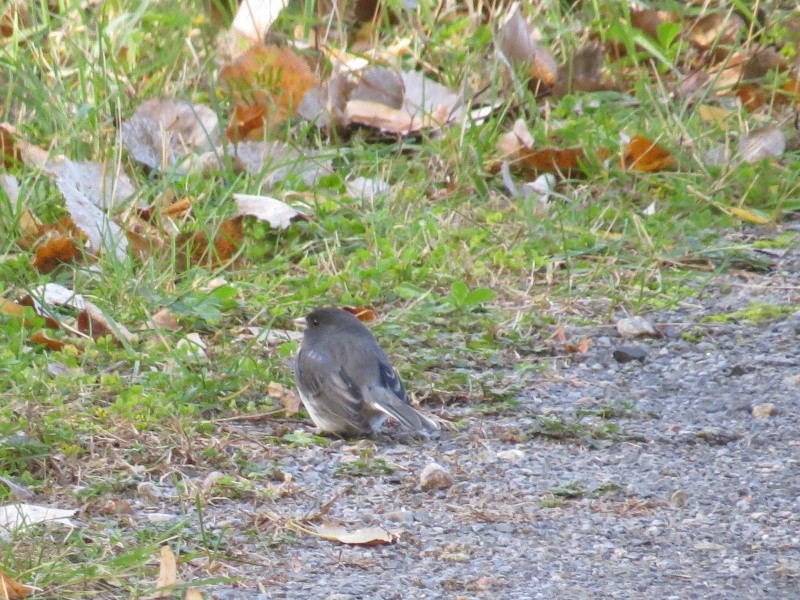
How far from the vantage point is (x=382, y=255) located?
214 inches

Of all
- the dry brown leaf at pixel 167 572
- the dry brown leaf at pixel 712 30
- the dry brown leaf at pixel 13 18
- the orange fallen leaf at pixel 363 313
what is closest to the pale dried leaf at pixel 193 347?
the orange fallen leaf at pixel 363 313

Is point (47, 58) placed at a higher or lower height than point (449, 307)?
higher

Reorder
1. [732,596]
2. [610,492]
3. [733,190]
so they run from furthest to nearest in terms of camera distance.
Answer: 1. [733,190]
2. [610,492]
3. [732,596]

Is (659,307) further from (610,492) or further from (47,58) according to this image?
(47,58)

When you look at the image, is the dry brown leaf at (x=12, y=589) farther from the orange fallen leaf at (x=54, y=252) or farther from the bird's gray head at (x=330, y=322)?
the orange fallen leaf at (x=54, y=252)

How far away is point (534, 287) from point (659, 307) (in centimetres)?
47

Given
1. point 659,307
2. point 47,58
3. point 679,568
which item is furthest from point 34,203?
point 679,568

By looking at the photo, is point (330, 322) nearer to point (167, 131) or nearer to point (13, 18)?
point (167, 131)

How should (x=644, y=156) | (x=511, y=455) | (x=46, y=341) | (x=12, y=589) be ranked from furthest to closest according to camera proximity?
(x=644, y=156)
(x=46, y=341)
(x=511, y=455)
(x=12, y=589)

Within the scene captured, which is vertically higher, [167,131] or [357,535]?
[167,131]

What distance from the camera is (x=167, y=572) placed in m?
3.07

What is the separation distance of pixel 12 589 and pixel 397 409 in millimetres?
1491

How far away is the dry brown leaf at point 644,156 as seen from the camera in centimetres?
620

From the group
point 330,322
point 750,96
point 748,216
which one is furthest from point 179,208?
point 750,96
